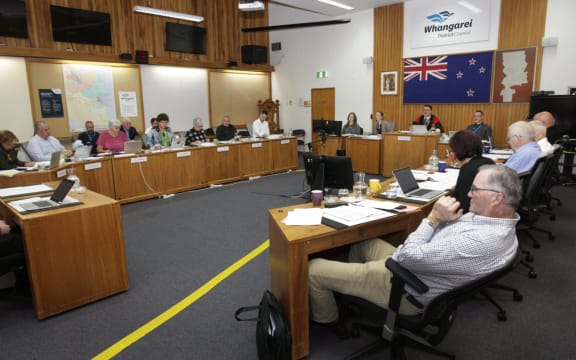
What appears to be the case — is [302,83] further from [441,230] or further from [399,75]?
[441,230]

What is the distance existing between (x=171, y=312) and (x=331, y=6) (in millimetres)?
9158

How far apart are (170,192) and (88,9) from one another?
15.8ft

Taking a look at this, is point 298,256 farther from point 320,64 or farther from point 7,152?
point 320,64

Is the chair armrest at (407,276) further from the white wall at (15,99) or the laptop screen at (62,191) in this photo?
the white wall at (15,99)

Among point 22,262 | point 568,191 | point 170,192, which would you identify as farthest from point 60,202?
point 568,191

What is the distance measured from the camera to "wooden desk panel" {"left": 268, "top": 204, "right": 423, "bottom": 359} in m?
2.20

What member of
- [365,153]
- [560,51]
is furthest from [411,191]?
[560,51]

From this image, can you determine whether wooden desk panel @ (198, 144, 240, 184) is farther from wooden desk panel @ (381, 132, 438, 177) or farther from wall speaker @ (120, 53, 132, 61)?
wall speaker @ (120, 53, 132, 61)

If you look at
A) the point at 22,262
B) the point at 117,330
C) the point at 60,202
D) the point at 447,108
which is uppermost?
the point at 447,108

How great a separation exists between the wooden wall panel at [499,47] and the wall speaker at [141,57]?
19.1ft

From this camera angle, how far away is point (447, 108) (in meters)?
8.87

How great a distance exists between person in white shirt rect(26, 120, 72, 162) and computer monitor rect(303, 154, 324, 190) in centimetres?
377

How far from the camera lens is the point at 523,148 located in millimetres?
3719

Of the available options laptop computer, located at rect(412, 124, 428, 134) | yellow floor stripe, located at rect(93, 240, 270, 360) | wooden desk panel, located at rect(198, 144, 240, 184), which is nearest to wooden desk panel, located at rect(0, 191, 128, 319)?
yellow floor stripe, located at rect(93, 240, 270, 360)
